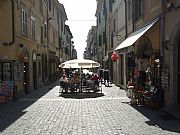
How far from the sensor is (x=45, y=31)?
32688 millimetres

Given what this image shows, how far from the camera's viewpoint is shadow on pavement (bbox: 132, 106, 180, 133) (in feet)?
31.8

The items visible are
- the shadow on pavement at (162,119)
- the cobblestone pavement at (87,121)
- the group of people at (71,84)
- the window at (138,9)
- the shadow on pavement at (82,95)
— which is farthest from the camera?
the group of people at (71,84)

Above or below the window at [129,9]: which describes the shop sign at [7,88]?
below

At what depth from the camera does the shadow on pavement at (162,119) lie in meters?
9.68

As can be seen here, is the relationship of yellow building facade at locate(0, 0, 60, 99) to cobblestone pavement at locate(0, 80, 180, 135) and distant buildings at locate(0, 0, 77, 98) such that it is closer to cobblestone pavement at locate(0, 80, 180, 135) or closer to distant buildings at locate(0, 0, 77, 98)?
distant buildings at locate(0, 0, 77, 98)

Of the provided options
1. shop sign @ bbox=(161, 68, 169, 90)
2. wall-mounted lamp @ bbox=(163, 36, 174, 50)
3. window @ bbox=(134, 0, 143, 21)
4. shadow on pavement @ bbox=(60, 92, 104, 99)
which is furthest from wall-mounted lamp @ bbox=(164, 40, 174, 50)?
shadow on pavement @ bbox=(60, 92, 104, 99)

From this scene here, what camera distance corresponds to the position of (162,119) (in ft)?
36.2

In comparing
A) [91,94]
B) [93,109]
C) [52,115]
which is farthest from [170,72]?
[91,94]

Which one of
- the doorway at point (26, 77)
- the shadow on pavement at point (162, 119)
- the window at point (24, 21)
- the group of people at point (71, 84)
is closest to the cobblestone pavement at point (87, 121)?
the shadow on pavement at point (162, 119)

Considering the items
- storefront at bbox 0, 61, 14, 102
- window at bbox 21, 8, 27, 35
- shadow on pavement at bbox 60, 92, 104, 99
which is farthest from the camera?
window at bbox 21, 8, 27, 35

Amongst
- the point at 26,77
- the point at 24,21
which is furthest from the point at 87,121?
Result: the point at 26,77

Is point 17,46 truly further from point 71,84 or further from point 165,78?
point 165,78

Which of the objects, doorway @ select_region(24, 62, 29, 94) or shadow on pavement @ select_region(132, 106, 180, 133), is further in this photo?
doorway @ select_region(24, 62, 29, 94)

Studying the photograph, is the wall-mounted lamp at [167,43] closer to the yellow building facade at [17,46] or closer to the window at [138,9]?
the window at [138,9]
